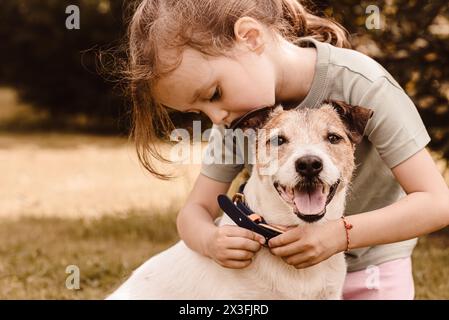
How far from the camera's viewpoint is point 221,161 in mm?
3318

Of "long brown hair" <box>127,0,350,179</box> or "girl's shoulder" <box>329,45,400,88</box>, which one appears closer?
"long brown hair" <box>127,0,350,179</box>

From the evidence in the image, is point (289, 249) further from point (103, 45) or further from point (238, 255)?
point (103, 45)

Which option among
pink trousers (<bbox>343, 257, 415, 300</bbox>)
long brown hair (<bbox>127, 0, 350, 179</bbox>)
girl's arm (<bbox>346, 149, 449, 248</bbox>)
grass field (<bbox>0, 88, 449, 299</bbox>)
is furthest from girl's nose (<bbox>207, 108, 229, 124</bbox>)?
grass field (<bbox>0, 88, 449, 299</bbox>)

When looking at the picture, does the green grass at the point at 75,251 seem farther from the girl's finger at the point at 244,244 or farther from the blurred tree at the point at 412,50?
the blurred tree at the point at 412,50

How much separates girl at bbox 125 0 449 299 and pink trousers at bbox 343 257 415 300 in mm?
570

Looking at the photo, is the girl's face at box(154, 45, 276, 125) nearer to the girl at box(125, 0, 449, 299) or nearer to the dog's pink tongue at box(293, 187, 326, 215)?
the girl at box(125, 0, 449, 299)

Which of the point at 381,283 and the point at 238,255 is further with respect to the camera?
the point at 381,283

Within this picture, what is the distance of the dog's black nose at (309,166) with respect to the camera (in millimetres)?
2479

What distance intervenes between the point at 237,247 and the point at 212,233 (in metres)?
0.21

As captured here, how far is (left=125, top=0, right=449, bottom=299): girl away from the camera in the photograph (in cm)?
275

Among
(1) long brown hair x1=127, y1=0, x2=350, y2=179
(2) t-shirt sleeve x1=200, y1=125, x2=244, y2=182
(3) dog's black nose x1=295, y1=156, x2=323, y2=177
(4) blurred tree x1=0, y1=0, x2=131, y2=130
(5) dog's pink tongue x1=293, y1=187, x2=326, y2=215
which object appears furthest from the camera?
(4) blurred tree x1=0, y1=0, x2=131, y2=130

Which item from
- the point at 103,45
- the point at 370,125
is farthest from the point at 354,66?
the point at 103,45

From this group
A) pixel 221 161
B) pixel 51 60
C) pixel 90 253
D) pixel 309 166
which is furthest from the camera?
pixel 51 60

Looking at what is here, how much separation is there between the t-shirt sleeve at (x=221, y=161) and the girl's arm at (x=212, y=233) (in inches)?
1.4
